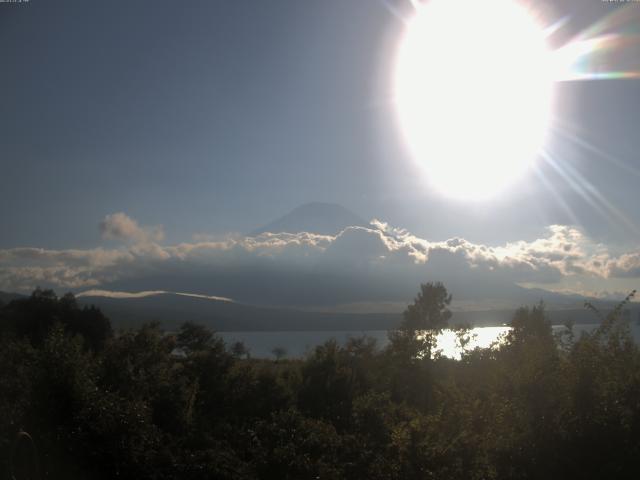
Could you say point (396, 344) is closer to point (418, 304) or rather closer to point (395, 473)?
point (395, 473)

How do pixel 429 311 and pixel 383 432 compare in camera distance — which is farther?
pixel 429 311

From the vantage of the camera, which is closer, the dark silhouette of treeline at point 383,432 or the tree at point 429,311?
the dark silhouette of treeline at point 383,432

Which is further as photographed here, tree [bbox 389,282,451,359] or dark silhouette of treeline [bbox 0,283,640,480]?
tree [bbox 389,282,451,359]

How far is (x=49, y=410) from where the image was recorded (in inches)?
438

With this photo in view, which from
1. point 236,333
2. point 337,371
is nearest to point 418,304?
point 337,371

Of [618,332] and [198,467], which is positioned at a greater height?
[618,332]

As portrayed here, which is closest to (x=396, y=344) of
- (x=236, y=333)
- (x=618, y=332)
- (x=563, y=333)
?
(x=563, y=333)

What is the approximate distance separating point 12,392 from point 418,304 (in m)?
51.5

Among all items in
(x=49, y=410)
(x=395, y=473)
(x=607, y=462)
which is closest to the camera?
(x=395, y=473)

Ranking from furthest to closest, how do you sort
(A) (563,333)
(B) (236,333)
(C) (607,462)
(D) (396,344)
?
(B) (236,333) → (D) (396,344) → (A) (563,333) → (C) (607,462)

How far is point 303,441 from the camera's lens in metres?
10.4

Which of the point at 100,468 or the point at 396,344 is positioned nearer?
the point at 100,468

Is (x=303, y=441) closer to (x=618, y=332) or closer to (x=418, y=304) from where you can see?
(x=618, y=332)

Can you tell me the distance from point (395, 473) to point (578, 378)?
179 inches
